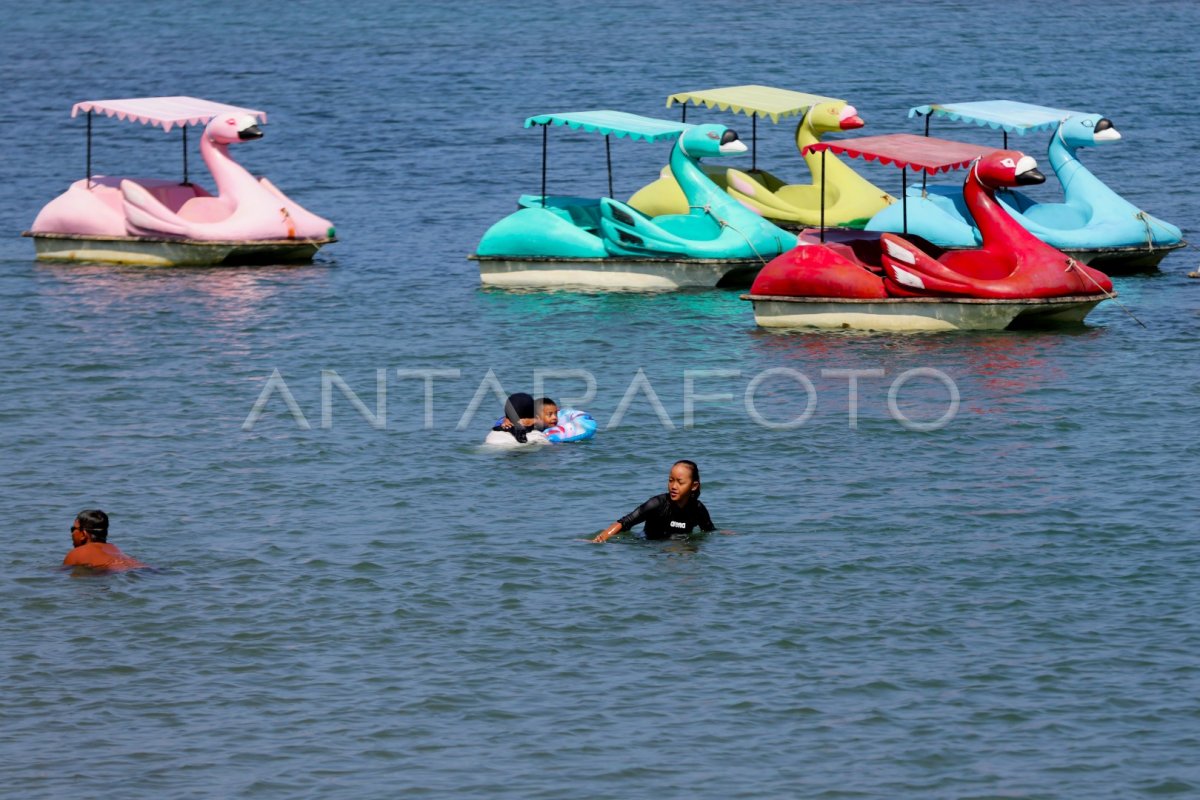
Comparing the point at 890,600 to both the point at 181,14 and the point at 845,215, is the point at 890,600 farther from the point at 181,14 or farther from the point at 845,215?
the point at 181,14

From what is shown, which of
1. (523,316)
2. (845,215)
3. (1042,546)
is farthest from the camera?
(845,215)

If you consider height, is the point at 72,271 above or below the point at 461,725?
above

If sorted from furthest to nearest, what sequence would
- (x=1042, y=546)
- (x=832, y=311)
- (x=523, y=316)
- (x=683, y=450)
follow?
(x=523, y=316)
(x=832, y=311)
(x=683, y=450)
(x=1042, y=546)

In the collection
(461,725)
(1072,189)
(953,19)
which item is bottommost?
(461,725)

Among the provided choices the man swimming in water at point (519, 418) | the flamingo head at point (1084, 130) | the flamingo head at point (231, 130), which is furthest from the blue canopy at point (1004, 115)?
the man swimming in water at point (519, 418)

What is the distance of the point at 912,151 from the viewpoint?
3008 centimetres

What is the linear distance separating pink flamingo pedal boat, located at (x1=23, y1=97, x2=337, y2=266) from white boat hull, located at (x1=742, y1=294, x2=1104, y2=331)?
9.69 metres

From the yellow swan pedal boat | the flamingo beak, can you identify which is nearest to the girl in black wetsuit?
the yellow swan pedal boat

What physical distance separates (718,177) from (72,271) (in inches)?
453

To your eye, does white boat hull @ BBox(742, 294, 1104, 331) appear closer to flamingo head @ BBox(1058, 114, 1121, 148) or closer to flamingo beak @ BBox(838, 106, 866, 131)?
flamingo head @ BBox(1058, 114, 1121, 148)

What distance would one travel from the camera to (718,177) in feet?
122

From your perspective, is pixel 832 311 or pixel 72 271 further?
pixel 72 271

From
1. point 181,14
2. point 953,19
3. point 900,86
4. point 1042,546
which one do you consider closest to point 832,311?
point 1042,546

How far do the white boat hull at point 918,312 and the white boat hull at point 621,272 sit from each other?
2.57 metres
